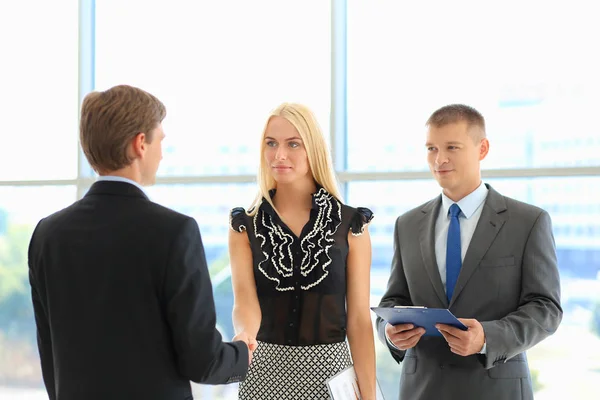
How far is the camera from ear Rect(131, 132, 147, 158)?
196 cm

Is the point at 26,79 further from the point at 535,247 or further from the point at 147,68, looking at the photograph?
the point at 535,247

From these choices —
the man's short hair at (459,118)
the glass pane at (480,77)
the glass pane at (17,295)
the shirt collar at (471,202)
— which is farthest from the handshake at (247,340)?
the glass pane at (17,295)

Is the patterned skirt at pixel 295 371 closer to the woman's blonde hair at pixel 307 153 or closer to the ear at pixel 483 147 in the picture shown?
the woman's blonde hair at pixel 307 153

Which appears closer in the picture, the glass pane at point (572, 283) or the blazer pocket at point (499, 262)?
the blazer pocket at point (499, 262)

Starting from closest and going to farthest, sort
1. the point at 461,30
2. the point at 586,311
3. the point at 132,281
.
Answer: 1. the point at 132,281
2. the point at 586,311
3. the point at 461,30

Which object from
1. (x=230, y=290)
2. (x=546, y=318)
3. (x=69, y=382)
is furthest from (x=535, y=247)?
(x=230, y=290)

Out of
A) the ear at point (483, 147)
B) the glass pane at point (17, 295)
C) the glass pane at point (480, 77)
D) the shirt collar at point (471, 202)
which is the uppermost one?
the glass pane at point (480, 77)

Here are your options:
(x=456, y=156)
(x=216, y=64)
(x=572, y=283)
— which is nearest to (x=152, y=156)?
(x=456, y=156)

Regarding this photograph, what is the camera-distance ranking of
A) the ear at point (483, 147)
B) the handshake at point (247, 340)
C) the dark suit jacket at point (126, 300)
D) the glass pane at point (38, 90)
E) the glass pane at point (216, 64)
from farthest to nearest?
1. the glass pane at point (38, 90)
2. the glass pane at point (216, 64)
3. the ear at point (483, 147)
4. the handshake at point (247, 340)
5. the dark suit jacket at point (126, 300)

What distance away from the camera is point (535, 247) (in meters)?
2.73

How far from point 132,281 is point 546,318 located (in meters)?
1.50

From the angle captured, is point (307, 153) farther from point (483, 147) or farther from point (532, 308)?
point (532, 308)

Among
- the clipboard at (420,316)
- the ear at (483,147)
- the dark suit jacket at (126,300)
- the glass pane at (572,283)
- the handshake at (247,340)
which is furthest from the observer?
the glass pane at (572,283)

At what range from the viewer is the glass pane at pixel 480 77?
155 inches
